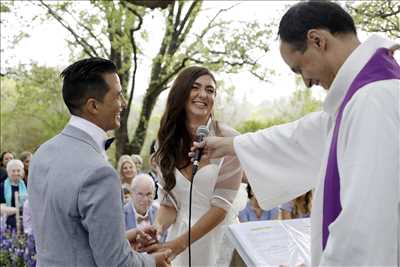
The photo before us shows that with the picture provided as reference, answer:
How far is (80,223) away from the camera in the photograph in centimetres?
212

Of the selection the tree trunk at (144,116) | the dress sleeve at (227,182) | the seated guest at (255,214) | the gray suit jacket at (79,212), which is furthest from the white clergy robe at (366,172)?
the tree trunk at (144,116)

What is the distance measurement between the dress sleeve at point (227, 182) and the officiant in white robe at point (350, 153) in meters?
0.66

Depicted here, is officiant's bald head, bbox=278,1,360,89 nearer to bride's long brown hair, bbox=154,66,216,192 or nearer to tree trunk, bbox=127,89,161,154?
bride's long brown hair, bbox=154,66,216,192

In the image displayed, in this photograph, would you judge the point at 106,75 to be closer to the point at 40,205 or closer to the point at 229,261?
the point at 40,205

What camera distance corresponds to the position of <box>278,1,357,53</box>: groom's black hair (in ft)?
6.23

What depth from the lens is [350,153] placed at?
5.59 feet

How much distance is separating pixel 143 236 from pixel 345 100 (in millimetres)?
1201

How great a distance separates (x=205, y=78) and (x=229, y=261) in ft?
3.72

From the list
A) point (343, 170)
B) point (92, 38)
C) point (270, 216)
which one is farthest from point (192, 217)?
point (92, 38)

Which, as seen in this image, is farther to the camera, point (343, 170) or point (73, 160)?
point (73, 160)

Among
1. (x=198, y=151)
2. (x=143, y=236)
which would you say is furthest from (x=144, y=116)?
(x=143, y=236)

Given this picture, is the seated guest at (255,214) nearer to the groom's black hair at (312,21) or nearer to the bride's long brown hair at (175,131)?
the bride's long brown hair at (175,131)

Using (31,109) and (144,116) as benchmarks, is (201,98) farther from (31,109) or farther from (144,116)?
(31,109)

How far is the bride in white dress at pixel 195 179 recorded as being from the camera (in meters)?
3.18
